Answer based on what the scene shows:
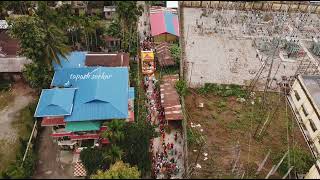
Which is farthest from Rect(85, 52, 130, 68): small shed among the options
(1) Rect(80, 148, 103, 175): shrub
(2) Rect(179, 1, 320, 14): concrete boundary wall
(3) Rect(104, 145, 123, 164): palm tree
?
(2) Rect(179, 1, 320, 14): concrete boundary wall

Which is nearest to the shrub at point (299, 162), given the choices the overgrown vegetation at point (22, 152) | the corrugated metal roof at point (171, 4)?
the overgrown vegetation at point (22, 152)

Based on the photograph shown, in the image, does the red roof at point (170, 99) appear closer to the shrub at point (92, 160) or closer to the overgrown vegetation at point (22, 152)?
the shrub at point (92, 160)

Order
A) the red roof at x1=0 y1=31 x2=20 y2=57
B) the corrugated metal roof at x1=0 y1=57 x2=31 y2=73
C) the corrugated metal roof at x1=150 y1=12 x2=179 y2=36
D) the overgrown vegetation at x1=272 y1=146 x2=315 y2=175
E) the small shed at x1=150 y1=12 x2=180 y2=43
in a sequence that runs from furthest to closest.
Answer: the corrugated metal roof at x1=150 y1=12 x2=179 y2=36 < the small shed at x1=150 y1=12 x2=180 y2=43 < the red roof at x1=0 y1=31 x2=20 y2=57 < the corrugated metal roof at x1=0 y1=57 x2=31 y2=73 < the overgrown vegetation at x1=272 y1=146 x2=315 y2=175

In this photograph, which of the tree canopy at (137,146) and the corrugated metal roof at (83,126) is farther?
the corrugated metal roof at (83,126)

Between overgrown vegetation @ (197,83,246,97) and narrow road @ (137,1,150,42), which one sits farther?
narrow road @ (137,1,150,42)

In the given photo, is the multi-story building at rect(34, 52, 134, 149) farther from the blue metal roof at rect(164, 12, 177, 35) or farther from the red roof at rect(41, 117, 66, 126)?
the blue metal roof at rect(164, 12, 177, 35)

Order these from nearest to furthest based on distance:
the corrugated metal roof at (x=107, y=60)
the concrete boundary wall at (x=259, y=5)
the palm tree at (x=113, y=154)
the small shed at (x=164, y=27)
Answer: the palm tree at (x=113, y=154) → the corrugated metal roof at (x=107, y=60) → the small shed at (x=164, y=27) → the concrete boundary wall at (x=259, y=5)
